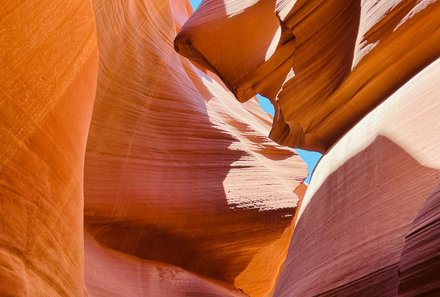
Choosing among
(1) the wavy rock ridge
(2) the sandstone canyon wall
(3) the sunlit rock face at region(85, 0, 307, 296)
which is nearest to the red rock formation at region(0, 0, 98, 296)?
(2) the sandstone canyon wall

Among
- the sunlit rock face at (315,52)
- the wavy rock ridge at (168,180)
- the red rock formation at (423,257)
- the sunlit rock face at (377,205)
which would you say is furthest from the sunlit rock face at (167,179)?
the red rock formation at (423,257)

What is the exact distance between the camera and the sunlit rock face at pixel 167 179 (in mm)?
5938

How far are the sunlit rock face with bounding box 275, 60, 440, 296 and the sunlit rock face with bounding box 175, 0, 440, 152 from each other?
0.71 ft

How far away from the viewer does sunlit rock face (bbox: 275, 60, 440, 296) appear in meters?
2.60

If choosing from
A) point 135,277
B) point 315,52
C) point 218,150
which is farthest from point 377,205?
point 218,150

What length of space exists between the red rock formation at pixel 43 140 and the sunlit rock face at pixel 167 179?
2.45 metres

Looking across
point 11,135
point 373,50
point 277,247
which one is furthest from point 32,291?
point 277,247

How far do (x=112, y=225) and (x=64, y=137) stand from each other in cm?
328

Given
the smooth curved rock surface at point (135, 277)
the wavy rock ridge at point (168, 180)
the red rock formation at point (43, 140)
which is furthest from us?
the wavy rock ridge at point (168, 180)

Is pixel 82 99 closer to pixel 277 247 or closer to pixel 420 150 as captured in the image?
pixel 420 150

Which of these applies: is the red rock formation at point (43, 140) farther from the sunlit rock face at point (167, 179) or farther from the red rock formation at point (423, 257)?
the sunlit rock face at point (167, 179)

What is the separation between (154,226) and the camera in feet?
20.0

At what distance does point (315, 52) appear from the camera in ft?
13.8

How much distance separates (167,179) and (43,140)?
3652 millimetres
